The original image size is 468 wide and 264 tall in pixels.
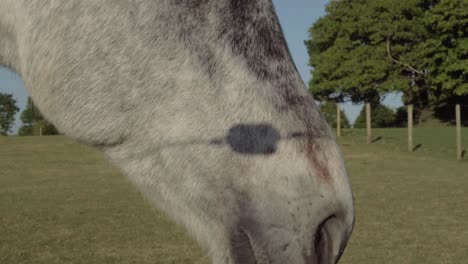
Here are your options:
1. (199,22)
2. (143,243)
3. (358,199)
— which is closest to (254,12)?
(199,22)

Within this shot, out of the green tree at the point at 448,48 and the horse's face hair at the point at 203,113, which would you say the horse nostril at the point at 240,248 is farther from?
the green tree at the point at 448,48

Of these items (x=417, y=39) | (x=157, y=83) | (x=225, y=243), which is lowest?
(x=225, y=243)

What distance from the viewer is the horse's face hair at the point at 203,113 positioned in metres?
1.75

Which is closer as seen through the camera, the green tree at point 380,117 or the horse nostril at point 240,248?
the horse nostril at point 240,248

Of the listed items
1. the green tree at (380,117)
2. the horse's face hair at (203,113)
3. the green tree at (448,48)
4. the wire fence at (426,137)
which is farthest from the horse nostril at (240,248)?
the green tree at (380,117)

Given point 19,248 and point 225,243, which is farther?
point 19,248

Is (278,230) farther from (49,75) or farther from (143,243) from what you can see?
(143,243)

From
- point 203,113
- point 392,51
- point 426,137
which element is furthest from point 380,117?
point 203,113

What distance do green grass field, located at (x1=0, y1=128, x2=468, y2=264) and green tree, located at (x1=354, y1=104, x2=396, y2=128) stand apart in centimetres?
3460

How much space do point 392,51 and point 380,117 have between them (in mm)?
14315

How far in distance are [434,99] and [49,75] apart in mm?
39269

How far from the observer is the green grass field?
626cm

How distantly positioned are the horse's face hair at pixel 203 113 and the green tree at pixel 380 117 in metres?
51.3

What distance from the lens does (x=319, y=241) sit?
5.82ft
